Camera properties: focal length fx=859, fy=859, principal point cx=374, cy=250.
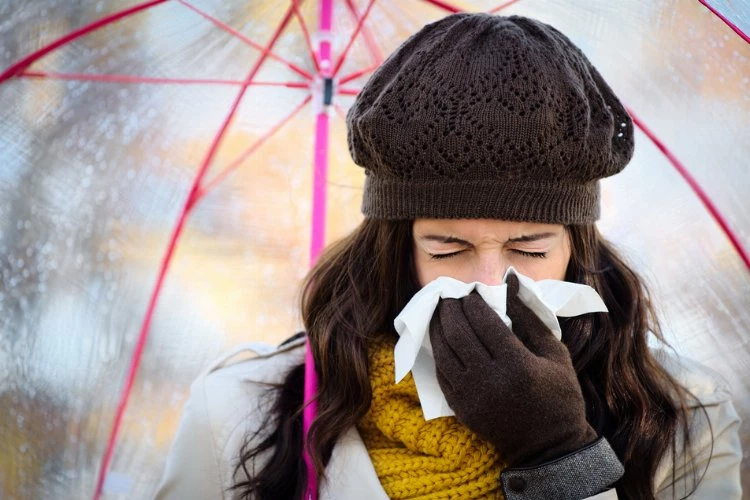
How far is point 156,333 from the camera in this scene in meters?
2.70

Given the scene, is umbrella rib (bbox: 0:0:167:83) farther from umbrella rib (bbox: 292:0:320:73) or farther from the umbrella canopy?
umbrella rib (bbox: 292:0:320:73)

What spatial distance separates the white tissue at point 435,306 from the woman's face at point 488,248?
0.04 meters

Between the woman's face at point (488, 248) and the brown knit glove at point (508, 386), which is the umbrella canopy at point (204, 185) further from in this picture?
the brown knit glove at point (508, 386)

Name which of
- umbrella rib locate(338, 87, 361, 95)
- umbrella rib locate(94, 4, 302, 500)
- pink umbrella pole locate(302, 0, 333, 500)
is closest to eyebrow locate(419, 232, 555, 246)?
pink umbrella pole locate(302, 0, 333, 500)

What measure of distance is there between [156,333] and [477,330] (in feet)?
3.77

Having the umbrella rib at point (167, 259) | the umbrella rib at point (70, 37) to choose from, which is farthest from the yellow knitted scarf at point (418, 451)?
the umbrella rib at point (70, 37)

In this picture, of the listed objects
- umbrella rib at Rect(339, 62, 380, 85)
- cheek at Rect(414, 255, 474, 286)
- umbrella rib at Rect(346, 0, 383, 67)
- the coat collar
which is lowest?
the coat collar

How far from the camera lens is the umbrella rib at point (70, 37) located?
8.13 ft

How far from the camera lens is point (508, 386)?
1.95m

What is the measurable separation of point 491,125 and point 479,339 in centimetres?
50

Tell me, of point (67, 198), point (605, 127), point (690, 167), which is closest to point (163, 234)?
point (67, 198)

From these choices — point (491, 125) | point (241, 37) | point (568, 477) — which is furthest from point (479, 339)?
point (241, 37)

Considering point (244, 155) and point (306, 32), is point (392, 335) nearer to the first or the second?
point (244, 155)

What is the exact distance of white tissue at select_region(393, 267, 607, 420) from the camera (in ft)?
6.85
